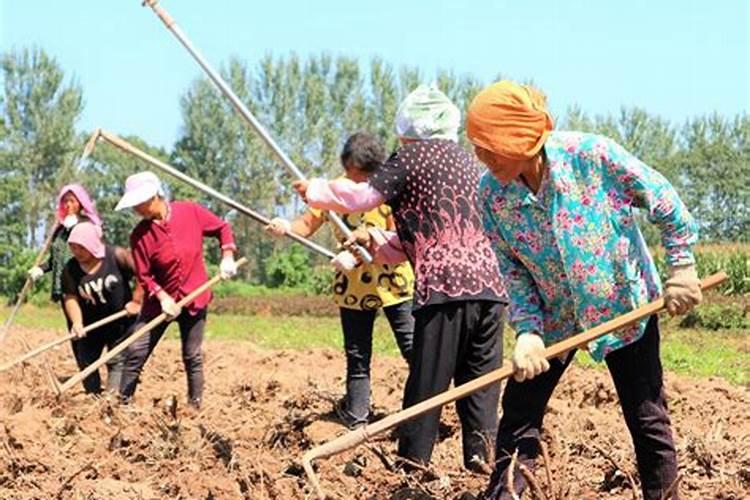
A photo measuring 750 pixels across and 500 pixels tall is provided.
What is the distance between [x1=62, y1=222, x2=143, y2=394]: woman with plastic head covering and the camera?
23.9ft

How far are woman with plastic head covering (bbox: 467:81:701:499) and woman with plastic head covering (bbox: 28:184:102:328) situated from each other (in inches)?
171

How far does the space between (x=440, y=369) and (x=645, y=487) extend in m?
0.99

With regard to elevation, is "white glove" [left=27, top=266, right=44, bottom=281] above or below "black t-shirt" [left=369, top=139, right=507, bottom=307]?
below

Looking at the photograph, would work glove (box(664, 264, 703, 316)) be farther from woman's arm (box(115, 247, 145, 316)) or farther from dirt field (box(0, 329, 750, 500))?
woman's arm (box(115, 247, 145, 316))

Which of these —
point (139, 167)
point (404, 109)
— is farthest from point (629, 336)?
point (139, 167)

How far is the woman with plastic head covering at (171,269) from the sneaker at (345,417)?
91cm

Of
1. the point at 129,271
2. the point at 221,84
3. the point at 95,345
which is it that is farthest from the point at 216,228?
the point at 221,84

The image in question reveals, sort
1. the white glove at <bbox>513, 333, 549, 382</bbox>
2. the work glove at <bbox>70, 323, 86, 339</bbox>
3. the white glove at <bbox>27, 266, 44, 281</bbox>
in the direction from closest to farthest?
the white glove at <bbox>513, 333, 549, 382</bbox> → the work glove at <bbox>70, 323, 86, 339</bbox> → the white glove at <bbox>27, 266, 44, 281</bbox>

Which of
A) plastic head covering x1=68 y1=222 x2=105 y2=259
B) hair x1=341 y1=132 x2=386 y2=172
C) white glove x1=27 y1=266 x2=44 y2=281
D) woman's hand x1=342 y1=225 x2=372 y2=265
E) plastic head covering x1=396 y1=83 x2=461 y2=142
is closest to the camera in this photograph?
plastic head covering x1=396 y1=83 x2=461 y2=142

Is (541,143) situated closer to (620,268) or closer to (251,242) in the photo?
(620,268)

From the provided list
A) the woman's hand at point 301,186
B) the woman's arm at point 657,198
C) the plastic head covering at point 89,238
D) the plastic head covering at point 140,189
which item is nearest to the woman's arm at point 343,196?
the woman's hand at point 301,186

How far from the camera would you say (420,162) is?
4.60m

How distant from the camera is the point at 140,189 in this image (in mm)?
6602

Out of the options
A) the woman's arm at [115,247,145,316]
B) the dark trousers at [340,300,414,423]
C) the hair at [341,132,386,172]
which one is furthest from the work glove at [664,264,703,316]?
the woman's arm at [115,247,145,316]
